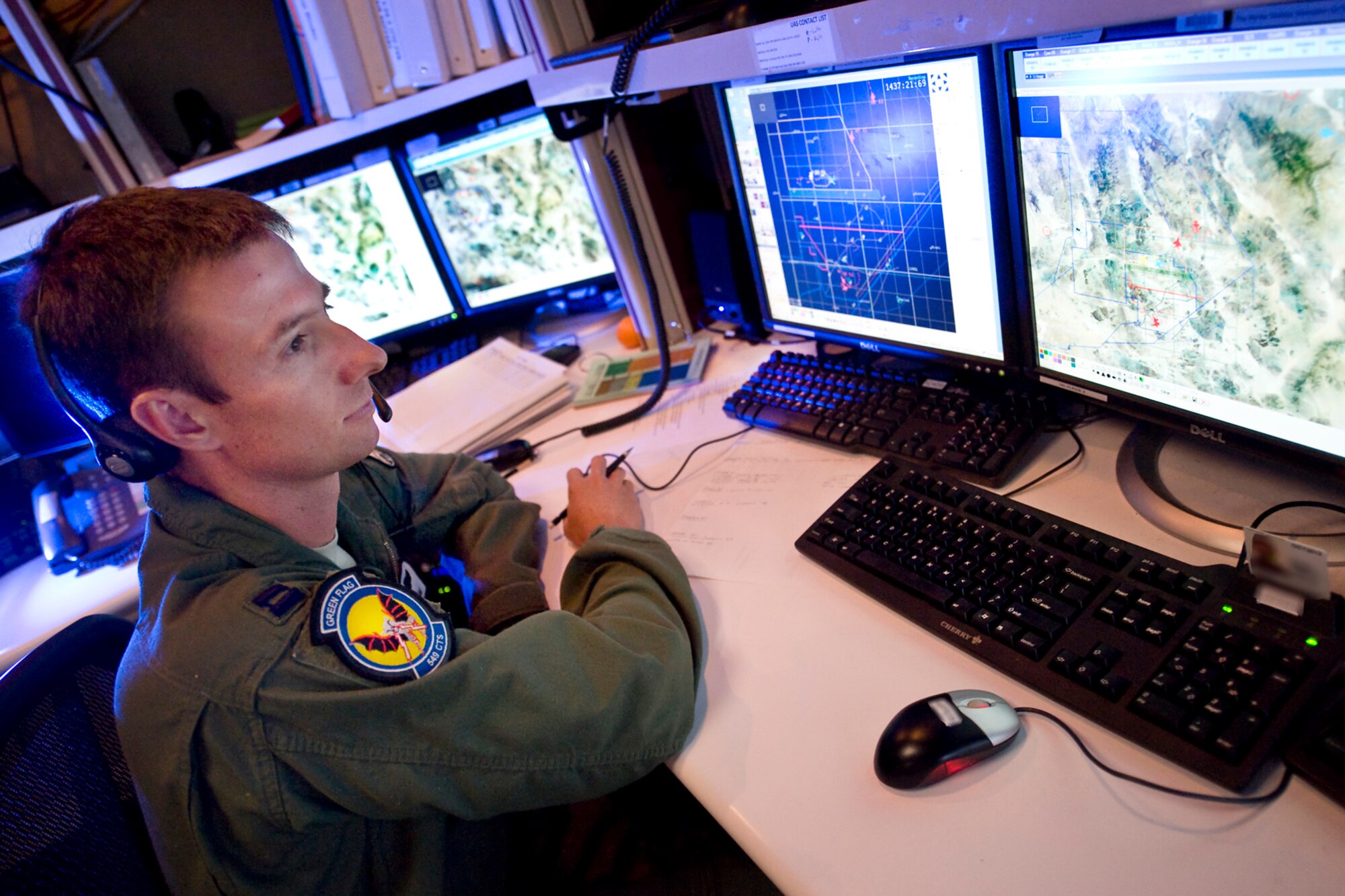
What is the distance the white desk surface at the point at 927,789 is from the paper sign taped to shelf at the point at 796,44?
18.4 inches

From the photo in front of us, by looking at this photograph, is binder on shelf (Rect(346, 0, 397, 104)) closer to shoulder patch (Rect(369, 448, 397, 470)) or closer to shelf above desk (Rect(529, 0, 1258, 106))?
shelf above desk (Rect(529, 0, 1258, 106))

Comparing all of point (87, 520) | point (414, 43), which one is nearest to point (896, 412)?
point (414, 43)

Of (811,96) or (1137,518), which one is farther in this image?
(811,96)

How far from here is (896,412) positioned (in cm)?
102

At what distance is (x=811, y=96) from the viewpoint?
969 millimetres

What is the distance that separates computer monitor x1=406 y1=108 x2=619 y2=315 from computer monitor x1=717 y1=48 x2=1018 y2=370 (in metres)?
0.52

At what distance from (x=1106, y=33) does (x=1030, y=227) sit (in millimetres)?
200

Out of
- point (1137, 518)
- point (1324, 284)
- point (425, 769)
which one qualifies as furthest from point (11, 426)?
point (1324, 284)

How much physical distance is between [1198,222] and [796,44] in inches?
16.7

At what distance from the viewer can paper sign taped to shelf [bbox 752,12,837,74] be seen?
81 cm

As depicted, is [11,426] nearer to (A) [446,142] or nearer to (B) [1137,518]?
(A) [446,142]

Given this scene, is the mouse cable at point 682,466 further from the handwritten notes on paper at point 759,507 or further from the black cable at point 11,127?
the black cable at point 11,127

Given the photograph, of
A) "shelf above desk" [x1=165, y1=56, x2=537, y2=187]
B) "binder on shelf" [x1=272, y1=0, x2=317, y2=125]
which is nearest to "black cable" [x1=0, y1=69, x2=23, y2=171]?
"shelf above desk" [x1=165, y1=56, x2=537, y2=187]

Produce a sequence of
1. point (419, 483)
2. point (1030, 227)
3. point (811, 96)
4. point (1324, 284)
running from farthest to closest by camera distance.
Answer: point (419, 483), point (811, 96), point (1030, 227), point (1324, 284)
